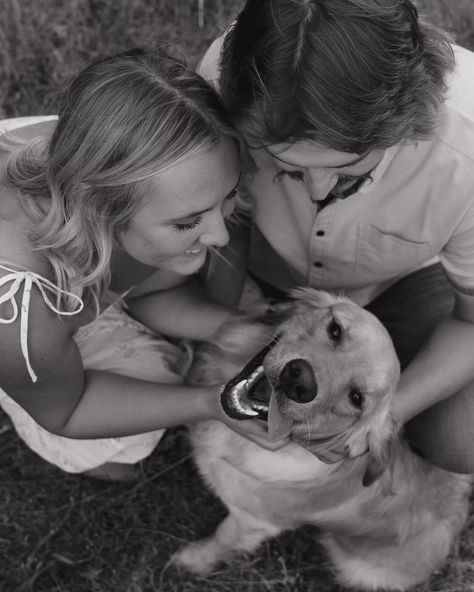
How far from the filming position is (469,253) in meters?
2.29

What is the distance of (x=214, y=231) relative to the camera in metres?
2.02

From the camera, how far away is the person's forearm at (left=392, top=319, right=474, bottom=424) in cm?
244

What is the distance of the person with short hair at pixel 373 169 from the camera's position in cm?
156

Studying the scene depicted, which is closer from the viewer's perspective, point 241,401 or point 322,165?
point 322,165

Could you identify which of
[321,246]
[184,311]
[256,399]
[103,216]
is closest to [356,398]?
[256,399]

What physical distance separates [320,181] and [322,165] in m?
0.10

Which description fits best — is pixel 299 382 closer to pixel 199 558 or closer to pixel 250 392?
pixel 250 392

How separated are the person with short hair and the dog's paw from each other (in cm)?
100

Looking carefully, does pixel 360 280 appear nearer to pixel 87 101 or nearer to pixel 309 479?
pixel 309 479

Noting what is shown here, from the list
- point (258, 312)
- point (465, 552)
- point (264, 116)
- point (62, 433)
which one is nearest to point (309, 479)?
point (258, 312)

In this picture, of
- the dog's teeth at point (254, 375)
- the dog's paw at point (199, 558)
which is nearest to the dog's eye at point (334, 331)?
the dog's teeth at point (254, 375)

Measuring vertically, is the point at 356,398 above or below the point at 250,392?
above

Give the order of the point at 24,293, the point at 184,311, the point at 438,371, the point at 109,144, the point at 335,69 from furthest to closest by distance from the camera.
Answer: the point at 184,311
the point at 438,371
the point at 24,293
the point at 109,144
the point at 335,69

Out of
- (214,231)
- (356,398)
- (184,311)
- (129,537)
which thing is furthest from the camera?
(129,537)
